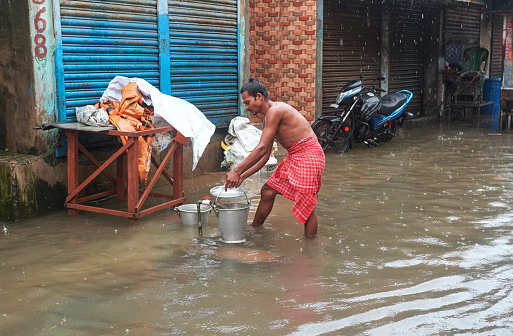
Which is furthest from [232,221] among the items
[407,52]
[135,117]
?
[407,52]

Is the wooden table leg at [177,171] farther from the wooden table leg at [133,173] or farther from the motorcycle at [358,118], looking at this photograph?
the motorcycle at [358,118]

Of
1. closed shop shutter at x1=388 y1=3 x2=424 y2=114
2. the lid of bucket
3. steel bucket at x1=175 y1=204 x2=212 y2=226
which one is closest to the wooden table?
steel bucket at x1=175 y1=204 x2=212 y2=226

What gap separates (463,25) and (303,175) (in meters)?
13.4

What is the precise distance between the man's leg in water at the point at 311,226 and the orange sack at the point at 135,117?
1875mm

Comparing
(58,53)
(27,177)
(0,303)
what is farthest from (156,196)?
(0,303)

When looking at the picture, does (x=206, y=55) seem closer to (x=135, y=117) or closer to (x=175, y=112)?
(x=175, y=112)

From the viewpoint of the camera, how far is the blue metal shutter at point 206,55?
8281 mm

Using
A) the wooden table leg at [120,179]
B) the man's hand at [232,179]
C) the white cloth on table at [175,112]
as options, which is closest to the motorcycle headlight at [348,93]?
the white cloth on table at [175,112]

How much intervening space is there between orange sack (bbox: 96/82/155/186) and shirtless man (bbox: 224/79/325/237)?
127 centimetres

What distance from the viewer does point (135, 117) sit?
6.53 m

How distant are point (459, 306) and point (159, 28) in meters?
5.42

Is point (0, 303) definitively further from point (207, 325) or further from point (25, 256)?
point (207, 325)

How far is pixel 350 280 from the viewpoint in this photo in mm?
4688

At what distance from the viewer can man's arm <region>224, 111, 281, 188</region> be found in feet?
17.8
